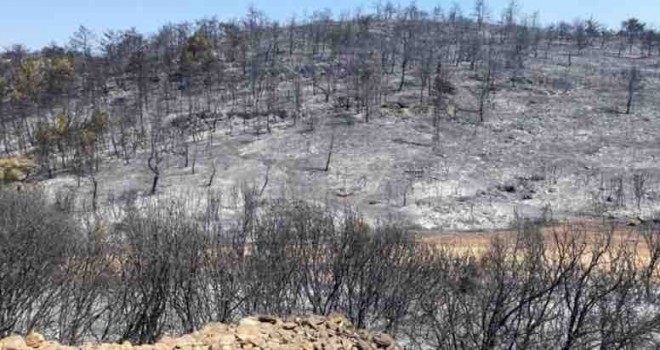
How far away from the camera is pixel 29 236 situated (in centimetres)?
2548

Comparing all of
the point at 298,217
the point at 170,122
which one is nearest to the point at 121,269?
the point at 298,217

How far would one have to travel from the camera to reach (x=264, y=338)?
51.0 feet

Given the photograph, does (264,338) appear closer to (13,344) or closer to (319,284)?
(13,344)

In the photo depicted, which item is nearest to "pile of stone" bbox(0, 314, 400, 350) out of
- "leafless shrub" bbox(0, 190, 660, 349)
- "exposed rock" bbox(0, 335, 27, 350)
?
"exposed rock" bbox(0, 335, 27, 350)

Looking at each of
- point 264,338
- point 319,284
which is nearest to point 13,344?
point 264,338

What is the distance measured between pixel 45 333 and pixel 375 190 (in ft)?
148

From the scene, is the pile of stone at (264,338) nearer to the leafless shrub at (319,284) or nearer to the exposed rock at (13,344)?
the exposed rock at (13,344)

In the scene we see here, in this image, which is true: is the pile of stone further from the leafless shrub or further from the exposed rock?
the leafless shrub

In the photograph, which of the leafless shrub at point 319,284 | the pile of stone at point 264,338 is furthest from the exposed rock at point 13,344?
the leafless shrub at point 319,284

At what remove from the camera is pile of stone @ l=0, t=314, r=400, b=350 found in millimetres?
14320

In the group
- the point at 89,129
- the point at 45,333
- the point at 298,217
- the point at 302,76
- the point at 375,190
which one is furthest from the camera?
the point at 302,76

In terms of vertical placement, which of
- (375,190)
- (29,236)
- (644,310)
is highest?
(29,236)

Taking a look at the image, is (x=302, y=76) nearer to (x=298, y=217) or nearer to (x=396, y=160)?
(x=396, y=160)

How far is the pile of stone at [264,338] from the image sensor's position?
47.0ft
